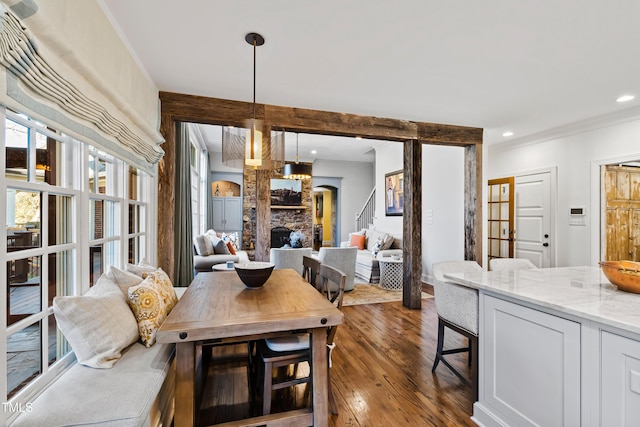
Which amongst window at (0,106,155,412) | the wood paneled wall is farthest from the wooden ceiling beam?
window at (0,106,155,412)

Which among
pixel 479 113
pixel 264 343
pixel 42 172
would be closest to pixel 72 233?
pixel 42 172

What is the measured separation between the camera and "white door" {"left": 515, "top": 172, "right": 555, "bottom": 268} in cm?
462

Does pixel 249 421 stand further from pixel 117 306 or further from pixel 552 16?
pixel 552 16

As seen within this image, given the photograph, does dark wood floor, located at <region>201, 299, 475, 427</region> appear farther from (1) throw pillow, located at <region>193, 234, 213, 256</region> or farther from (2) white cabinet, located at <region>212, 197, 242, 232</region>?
(2) white cabinet, located at <region>212, 197, 242, 232</region>

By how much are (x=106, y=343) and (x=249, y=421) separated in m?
0.83

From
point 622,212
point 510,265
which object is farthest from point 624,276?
point 622,212

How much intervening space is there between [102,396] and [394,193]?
5931 millimetres

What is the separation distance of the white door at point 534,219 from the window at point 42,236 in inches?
222

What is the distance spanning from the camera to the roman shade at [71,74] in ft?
3.32

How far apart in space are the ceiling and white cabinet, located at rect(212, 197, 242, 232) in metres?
5.02

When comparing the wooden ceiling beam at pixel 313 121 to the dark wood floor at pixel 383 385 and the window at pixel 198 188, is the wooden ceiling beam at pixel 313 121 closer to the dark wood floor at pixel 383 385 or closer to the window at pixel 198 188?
the window at pixel 198 188

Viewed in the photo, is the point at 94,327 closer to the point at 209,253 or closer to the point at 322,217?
the point at 209,253

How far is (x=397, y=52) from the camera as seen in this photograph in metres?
Answer: 2.35

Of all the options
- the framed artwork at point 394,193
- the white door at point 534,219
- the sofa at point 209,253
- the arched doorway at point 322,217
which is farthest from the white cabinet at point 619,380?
the arched doorway at point 322,217
